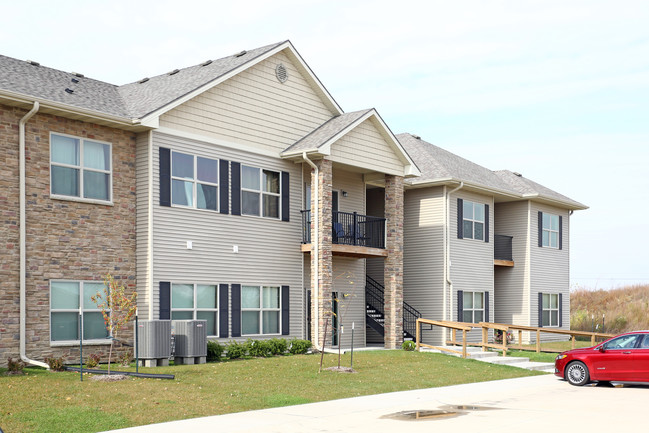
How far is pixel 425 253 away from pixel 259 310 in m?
9.72

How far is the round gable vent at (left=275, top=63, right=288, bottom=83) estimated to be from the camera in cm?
2380

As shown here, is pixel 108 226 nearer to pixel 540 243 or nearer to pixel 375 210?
pixel 375 210

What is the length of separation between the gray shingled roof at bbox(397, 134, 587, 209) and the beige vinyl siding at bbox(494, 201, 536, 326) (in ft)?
3.52

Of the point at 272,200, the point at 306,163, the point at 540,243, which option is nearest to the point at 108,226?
the point at 272,200

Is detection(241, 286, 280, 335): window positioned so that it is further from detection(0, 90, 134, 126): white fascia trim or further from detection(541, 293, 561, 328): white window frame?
detection(541, 293, 561, 328): white window frame

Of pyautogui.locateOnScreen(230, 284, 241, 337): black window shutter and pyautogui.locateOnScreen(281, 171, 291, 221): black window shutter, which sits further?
pyautogui.locateOnScreen(281, 171, 291, 221): black window shutter

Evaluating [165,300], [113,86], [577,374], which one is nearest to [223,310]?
[165,300]

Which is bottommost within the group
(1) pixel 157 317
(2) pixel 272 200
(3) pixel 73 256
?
(1) pixel 157 317

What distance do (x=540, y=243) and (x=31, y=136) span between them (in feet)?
80.5

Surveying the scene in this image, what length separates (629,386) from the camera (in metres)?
18.3

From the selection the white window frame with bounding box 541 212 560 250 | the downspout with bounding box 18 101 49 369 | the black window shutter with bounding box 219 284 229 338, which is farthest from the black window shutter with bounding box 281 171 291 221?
the white window frame with bounding box 541 212 560 250

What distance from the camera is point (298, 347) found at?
22.4m

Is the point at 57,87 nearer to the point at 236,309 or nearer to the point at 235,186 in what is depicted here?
the point at 235,186

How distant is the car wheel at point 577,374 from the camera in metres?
18.2
